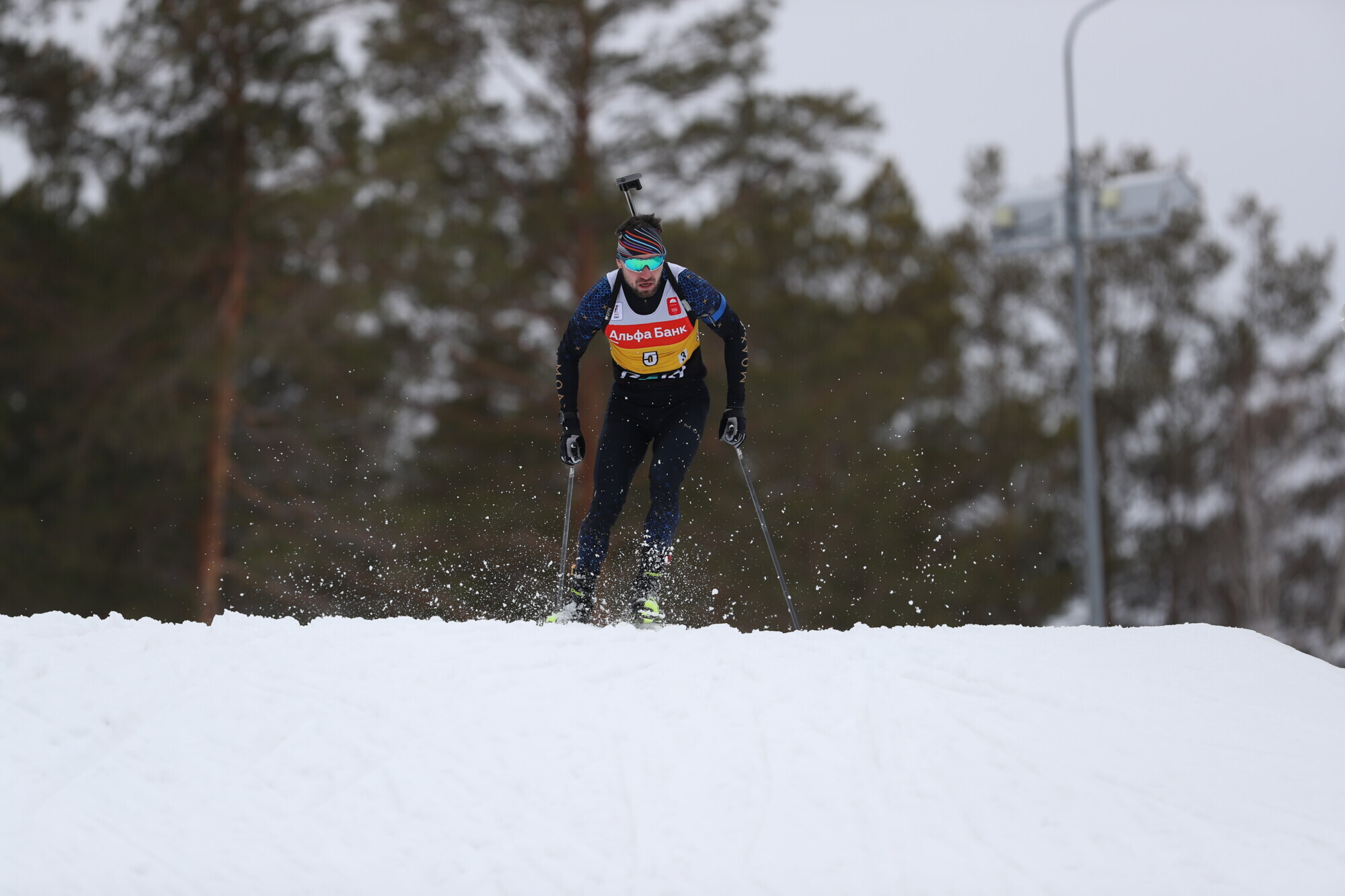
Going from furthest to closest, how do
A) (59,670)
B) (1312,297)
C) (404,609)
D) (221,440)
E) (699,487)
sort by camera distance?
(1312,297) < (699,487) < (221,440) < (404,609) < (59,670)

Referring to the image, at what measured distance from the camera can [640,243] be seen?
5.12m

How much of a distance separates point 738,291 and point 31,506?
891cm

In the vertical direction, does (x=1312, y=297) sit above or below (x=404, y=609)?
above

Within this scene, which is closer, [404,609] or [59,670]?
[59,670]

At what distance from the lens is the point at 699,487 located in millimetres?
14445

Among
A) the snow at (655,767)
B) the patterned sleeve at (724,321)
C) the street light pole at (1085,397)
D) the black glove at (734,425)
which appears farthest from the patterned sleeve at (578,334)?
the street light pole at (1085,397)

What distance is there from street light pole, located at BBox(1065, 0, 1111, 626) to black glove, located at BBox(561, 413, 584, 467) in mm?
6155

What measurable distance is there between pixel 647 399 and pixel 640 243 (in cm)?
76

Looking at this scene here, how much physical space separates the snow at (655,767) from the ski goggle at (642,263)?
1553mm

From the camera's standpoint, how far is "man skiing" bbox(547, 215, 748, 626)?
17.4 feet

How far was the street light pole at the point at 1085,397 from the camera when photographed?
424 inches

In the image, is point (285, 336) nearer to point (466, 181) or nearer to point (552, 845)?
point (466, 181)

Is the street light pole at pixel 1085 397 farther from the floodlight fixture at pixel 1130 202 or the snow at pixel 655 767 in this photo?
the snow at pixel 655 767

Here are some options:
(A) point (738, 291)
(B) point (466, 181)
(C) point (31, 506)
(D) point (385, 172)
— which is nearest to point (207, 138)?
(D) point (385, 172)
